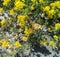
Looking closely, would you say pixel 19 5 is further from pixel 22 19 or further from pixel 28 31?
pixel 28 31

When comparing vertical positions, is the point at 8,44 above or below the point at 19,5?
below

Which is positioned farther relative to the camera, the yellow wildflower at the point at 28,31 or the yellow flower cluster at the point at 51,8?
the yellow flower cluster at the point at 51,8

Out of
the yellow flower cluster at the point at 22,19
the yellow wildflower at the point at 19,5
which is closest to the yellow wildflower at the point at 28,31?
the yellow flower cluster at the point at 22,19

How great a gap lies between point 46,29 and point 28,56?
0.62 m

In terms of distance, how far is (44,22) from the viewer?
4.21 meters

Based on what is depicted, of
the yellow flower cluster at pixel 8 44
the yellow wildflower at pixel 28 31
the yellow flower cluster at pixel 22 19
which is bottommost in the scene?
the yellow flower cluster at pixel 8 44

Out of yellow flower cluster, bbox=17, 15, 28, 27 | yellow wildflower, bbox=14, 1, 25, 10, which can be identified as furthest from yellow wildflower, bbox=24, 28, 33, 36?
yellow wildflower, bbox=14, 1, 25, 10

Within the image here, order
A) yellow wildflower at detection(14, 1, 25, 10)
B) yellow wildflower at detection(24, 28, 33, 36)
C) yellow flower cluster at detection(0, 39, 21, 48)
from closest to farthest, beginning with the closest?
1. yellow flower cluster at detection(0, 39, 21, 48)
2. yellow wildflower at detection(24, 28, 33, 36)
3. yellow wildflower at detection(14, 1, 25, 10)

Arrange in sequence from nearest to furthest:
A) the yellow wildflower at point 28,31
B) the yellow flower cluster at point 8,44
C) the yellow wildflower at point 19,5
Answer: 1. the yellow flower cluster at point 8,44
2. the yellow wildflower at point 28,31
3. the yellow wildflower at point 19,5

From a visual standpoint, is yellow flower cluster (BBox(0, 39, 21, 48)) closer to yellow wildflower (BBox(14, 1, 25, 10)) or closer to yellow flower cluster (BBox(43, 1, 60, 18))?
yellow wildflower (BBox(14, 1, 25, 10))

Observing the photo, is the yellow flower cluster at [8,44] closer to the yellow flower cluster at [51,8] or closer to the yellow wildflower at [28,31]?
the yellow wildflower at [28,31]

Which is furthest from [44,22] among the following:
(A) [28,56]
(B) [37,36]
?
(A) [28,56]

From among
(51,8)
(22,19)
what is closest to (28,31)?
(22,19)

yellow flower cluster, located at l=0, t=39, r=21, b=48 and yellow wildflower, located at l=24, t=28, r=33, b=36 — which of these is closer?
yellow flower cluster, located at l=0, t=39, r=21, b=48
